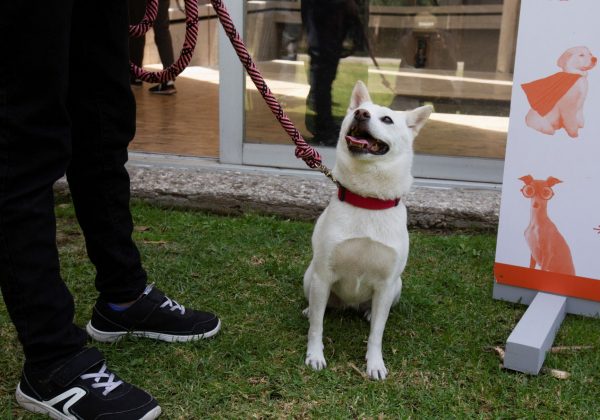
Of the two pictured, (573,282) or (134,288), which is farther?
(573,282)

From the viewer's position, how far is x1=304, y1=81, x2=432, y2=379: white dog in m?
2.07

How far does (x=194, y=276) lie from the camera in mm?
2799

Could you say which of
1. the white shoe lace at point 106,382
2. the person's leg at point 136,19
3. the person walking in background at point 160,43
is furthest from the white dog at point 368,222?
the person walking in background at point 160,43

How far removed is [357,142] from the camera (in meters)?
2.04

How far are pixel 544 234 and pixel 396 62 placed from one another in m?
1.77

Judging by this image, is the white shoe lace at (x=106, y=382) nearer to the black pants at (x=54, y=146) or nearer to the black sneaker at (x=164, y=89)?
the black pants at (x=54, y=146)

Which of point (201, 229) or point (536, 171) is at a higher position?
point (536, 171)

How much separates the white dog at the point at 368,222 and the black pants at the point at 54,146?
0.67m

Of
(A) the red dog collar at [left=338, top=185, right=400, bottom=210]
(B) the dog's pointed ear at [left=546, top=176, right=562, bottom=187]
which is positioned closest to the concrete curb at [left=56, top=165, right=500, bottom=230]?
(B) the dog's pointed ear at [left=546, top=176, right=562, bottom=187]

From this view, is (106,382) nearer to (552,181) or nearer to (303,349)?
(303,349)

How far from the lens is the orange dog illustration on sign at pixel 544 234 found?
2525 mm

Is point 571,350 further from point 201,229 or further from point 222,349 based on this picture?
point 201,229

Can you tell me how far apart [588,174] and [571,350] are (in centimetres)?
67

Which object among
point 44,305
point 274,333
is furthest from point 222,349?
point 44,305
